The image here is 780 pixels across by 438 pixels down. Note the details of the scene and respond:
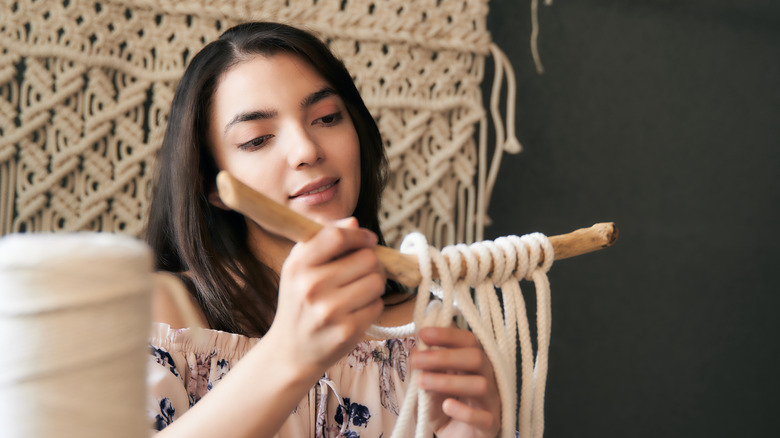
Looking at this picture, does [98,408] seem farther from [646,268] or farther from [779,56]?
[779,56]

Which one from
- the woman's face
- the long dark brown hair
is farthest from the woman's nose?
the long dark brown hair

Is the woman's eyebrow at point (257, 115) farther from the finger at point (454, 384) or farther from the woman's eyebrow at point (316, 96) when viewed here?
the finger at point (454, 384)

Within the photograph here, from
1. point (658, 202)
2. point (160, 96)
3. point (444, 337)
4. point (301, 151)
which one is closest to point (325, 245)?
point (444, 337)

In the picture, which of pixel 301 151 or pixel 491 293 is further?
pixel 301 151

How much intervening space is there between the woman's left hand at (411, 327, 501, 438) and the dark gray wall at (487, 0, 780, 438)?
0.69 metres

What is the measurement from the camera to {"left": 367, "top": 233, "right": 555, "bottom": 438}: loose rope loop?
0.58 meters

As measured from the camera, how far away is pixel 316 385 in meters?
0.85

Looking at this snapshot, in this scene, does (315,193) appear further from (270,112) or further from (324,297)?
(324,297)

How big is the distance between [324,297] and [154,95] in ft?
2.40

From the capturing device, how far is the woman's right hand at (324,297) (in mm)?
500

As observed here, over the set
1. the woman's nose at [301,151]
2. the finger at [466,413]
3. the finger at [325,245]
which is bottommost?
the finger at [466,413]

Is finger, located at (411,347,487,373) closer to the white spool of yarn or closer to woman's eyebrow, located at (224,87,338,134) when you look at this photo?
the white spool of yarn

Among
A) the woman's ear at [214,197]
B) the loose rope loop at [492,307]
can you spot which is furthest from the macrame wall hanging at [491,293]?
the woman's ear at [214,197]

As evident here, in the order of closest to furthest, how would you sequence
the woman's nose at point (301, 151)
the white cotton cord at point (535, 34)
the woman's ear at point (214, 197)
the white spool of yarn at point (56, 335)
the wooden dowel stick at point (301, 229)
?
the white spool of yarn at point (56, 335) → the wooden dowel stick at point (301, 229) → the woman's nose at point (301, 151) → the woman's ear at point (214, 197) → the white cotton cord at point (535, 34)
